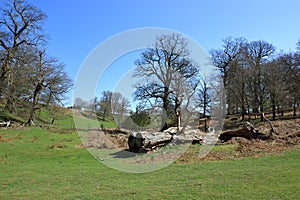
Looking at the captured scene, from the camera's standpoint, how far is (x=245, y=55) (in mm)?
40781

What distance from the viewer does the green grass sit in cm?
636

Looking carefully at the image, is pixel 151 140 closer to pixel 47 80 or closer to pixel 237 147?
pixel 237 147

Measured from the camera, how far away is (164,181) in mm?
7824

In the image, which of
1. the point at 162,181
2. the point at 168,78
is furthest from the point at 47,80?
the point at 162,181

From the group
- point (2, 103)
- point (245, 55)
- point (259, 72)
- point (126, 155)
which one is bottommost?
point (126, 155)

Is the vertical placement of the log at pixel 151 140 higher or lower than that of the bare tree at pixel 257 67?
lower

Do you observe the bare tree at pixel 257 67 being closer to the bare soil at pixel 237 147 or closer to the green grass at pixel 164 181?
the bare soil at pixel 237 147

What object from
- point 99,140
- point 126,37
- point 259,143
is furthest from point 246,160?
point 99,140

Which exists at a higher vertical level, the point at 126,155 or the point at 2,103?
the point at 2,103

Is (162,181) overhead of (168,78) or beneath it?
beneath

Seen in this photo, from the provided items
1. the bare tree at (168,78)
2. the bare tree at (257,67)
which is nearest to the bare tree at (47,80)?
the bare tree at (168,78)

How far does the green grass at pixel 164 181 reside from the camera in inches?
251

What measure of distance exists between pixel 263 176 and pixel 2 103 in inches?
1376

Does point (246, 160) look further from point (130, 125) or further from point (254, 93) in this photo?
point (254, 93)
